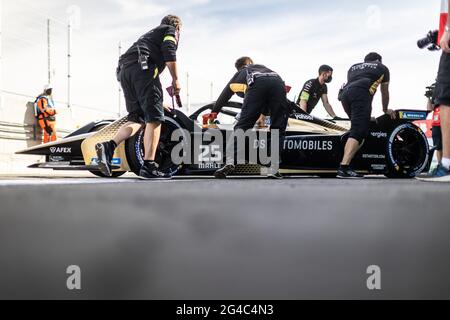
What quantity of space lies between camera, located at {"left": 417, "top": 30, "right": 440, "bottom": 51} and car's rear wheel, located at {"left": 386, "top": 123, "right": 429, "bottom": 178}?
1635mm

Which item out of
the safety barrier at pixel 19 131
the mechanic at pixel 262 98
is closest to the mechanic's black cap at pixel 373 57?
the mechanic at pixel 262 98

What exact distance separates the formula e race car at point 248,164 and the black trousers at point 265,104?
16 cm

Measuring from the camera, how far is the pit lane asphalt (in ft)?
3.02

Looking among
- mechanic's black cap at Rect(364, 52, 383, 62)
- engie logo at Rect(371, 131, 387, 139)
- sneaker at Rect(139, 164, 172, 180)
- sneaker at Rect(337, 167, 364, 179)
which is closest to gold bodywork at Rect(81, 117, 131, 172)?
sneaker at Rect(139, 164, 172, 180)

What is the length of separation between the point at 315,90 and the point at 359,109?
1.57 metres

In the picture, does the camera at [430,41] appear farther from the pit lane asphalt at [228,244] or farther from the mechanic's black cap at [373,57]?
the pit lane asphalt at [228,244]

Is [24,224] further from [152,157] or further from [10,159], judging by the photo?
[10,159]

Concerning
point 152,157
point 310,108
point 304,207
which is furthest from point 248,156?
point 304,207

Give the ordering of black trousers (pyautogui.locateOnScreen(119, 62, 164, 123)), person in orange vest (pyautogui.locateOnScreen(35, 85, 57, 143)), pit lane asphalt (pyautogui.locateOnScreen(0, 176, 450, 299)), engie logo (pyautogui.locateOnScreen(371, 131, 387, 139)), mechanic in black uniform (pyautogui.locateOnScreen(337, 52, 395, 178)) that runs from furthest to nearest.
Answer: person in orange vest (pyautogui.locateOnScreen(35, 85, 57, 143)) < engie logo (pyautogui.locateOnScreen(371, 131, 387, 139)) < mechanic in black uniform (pyautogui.locateOnScreen(337, 52, 395, 178)) < black trousers (pyautogui.locateOnScreen(119, 62, 164, 123)) < pit lane asphalt (pyautogui.locateOnScreen(0, 176, 450, 299))

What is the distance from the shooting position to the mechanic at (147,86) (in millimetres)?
3605

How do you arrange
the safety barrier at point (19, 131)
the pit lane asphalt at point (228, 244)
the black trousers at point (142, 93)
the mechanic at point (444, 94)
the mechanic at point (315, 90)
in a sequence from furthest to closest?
1. the safety barrier at point (19, 131)
2. the mechanic at point (315, 90)
3. the black trousers at point (142, 93)
4. the mechanic at point (444, 94)
5. the pit lane asphalt at point (228, 244)

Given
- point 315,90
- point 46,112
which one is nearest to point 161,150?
point 315,90

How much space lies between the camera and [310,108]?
5.75m

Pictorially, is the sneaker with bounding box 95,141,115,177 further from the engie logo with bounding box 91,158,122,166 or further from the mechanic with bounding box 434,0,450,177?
the mechanic with bounding box 434,0,450,177
